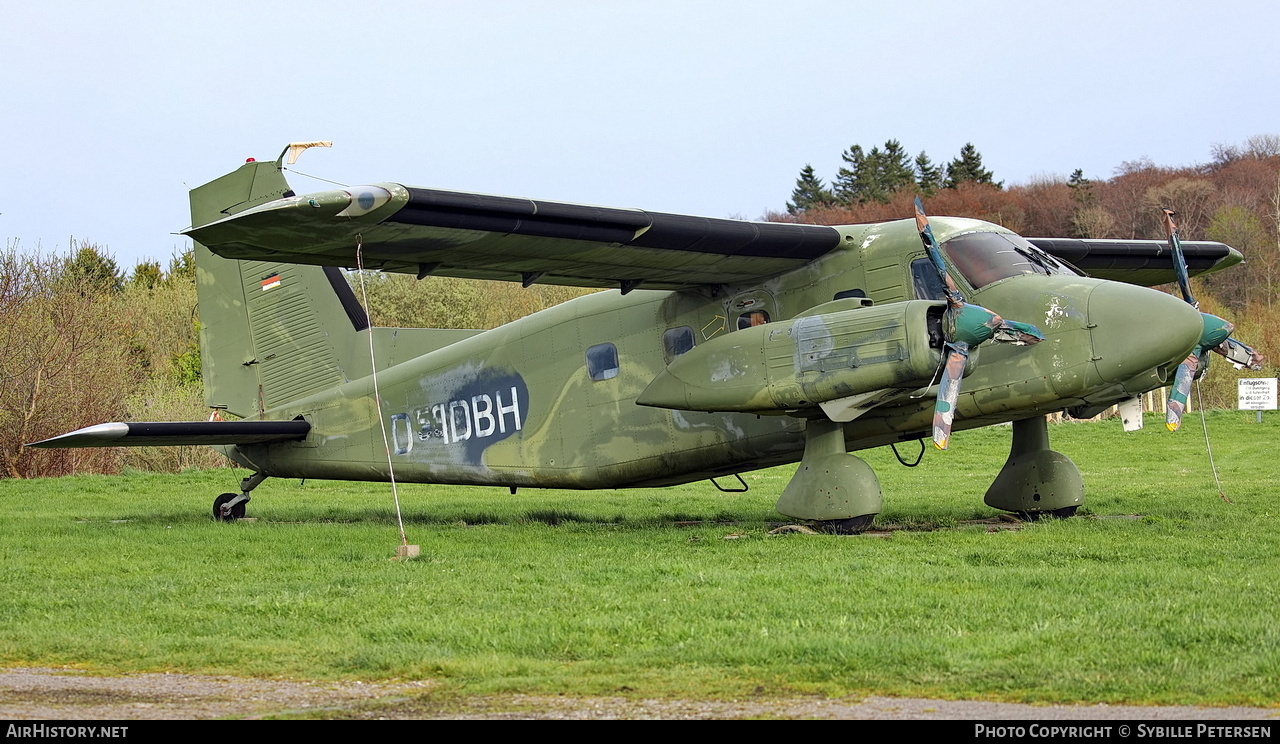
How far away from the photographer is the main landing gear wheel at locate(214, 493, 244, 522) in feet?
59.7

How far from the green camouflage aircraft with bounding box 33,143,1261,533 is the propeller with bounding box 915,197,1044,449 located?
0.02 meters

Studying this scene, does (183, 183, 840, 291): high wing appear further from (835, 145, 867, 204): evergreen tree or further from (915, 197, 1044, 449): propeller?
(835, 145, 867, 204): evergreen tree

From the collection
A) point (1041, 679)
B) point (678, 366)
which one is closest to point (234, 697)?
point (1041, 679)

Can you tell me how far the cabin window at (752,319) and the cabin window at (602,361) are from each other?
1872mm

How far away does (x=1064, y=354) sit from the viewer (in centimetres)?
1259

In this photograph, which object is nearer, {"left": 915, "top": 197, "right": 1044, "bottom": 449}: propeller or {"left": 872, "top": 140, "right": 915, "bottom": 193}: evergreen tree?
{"left": 915, "top": 197, "right": 1044, "bottom": 449}: propeller

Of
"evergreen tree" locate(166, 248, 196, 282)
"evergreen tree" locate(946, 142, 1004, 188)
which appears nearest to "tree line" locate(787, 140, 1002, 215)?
"evergreen tree" locate(946, 142, 1004, 188)

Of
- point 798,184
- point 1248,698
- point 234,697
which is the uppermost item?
point 798,184

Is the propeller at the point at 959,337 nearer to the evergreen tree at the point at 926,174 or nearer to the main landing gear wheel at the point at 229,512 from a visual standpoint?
the main landing gear wheel at the point at 229,512

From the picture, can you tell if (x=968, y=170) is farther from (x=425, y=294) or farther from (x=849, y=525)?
(x=849, y=525)

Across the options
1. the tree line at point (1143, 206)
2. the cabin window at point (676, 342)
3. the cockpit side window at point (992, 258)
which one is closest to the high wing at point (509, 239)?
the cabin window at point (676, 342)

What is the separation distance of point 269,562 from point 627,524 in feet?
18.1

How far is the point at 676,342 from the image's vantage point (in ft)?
50.0
